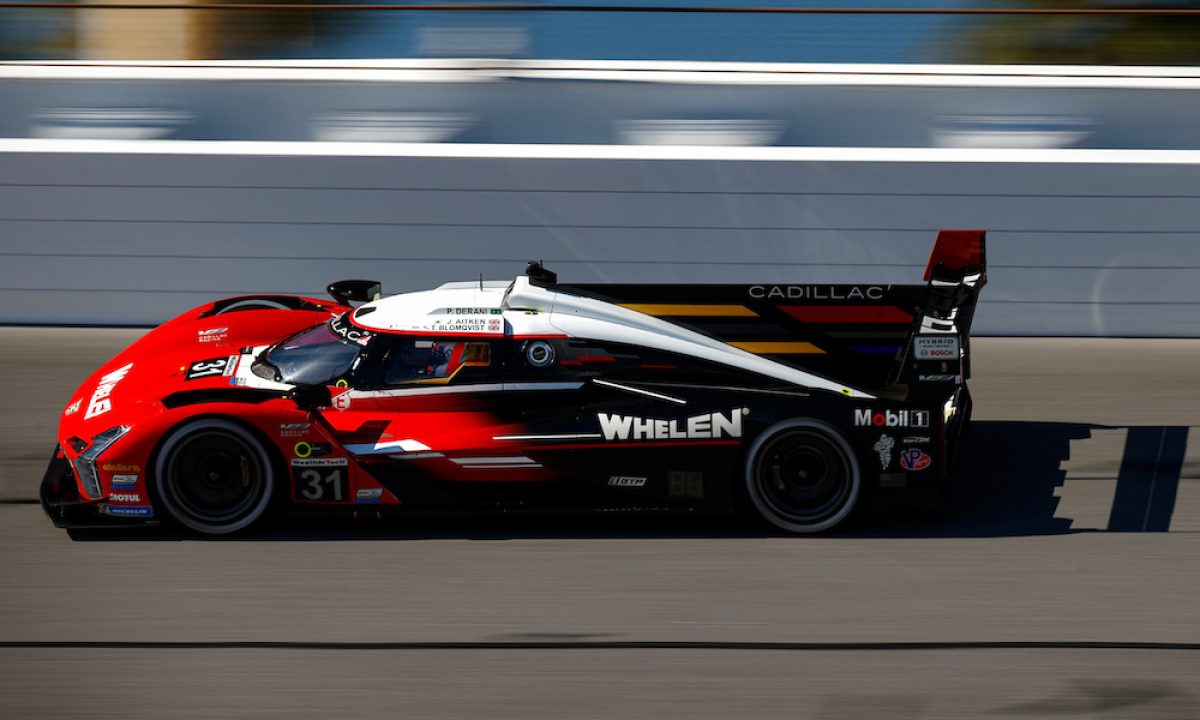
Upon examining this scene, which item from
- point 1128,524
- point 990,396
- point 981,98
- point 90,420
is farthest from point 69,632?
point 981,98

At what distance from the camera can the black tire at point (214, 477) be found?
5801 mm

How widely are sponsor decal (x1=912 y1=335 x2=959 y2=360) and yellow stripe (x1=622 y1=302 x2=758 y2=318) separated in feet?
2.86

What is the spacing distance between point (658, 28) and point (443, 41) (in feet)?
6.33

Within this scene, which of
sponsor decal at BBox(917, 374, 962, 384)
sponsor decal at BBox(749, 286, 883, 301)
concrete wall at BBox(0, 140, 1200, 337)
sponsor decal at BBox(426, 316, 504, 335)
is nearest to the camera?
sponsor decal at BBox(426, 316, 504, 335)

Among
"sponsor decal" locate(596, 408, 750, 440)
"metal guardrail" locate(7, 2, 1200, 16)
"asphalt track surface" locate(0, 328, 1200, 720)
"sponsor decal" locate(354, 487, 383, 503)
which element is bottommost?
"asphalt track surface" locate(0, 328, 1200, 720)

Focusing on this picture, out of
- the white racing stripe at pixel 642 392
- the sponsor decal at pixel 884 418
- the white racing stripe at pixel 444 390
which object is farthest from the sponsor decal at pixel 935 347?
the white racing stripe at pixel 444 390

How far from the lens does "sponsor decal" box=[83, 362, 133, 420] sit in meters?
6.04

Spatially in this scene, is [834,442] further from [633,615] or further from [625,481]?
[633,615]

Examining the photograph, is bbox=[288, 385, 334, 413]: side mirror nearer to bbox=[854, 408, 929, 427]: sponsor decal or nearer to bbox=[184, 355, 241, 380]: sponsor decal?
bbox=[184, 355, 241, 380]: sponsor decal

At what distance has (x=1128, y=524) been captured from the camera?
6270 mm

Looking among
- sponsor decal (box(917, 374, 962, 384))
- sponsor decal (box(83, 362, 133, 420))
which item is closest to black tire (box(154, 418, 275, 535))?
sponsor decal (box(83, 362, 133, 420))

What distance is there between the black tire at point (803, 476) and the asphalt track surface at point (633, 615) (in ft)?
0.42

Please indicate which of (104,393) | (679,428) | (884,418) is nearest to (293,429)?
(104,393)

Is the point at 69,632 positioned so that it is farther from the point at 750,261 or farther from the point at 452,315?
the point at 750,261
